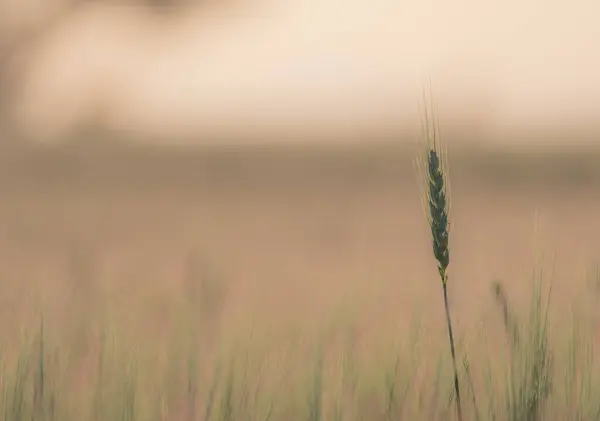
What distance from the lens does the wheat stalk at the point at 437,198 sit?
0.91 metres

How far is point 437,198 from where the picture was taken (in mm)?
974

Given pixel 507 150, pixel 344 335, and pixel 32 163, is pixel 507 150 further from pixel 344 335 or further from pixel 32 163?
pixel 344 335

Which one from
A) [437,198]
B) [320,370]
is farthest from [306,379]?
[437,198]

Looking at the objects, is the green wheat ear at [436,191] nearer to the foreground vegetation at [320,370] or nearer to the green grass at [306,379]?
the foreground vegetation at [320,370]

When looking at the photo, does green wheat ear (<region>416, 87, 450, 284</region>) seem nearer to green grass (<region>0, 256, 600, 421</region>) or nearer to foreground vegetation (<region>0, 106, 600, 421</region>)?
foreground vegetation (<region>0, 106, 600, 421</region>)

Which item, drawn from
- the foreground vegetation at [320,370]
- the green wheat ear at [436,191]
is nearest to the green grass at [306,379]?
the foreground vegetation at [320,370]

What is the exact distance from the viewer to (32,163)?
981cm

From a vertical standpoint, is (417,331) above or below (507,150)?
above

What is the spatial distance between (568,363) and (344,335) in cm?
27

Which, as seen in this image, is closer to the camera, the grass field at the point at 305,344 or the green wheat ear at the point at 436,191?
the green wheat ear at the point at 436,191

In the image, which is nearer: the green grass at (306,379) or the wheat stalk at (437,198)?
the wheat stalk at (437,198)

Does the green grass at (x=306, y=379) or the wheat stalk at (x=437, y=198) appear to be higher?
the wheat stalk at (x=437, y=198)

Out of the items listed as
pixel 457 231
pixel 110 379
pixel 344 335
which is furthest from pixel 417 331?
pixel 110 379

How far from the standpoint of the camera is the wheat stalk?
915 mm
